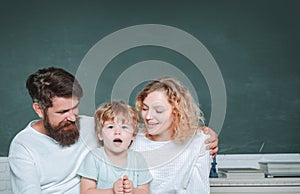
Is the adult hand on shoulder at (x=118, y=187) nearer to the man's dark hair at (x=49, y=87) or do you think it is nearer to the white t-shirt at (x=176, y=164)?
the white t-shirt at (x=176, y=164)

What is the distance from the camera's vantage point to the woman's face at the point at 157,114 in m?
2.17

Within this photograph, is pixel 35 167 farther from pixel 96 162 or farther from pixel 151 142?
pixel 151 142

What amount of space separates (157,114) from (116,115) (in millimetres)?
228

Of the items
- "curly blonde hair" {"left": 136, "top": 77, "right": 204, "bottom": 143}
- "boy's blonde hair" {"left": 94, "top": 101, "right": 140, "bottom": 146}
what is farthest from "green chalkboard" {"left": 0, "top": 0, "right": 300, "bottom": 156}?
"boy's blonde hair" {"left": 94, "top": 101, "right": 140, "bottom": 146}

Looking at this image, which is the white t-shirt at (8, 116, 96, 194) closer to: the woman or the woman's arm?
the woman's arm

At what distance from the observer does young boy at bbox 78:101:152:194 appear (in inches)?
80.7

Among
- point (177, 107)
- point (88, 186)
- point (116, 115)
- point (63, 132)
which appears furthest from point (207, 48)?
point (88, 186)

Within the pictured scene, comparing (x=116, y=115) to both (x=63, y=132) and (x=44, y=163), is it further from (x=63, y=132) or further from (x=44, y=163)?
(x=44, y=163)

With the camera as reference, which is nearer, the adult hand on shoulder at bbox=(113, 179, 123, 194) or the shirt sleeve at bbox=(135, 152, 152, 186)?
the adult hand on shoulder at bbox=(113, 179, 123, 194)

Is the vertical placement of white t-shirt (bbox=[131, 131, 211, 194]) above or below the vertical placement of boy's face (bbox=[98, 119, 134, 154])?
below

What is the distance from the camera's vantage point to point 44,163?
6.84 ft

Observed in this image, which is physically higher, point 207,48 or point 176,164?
point 207,48

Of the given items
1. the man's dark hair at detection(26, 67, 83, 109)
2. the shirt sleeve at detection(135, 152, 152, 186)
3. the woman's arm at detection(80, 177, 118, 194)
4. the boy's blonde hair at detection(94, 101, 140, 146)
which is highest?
the man's dark hair at detection(26, 67, 83, 109)

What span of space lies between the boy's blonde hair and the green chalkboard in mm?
861
